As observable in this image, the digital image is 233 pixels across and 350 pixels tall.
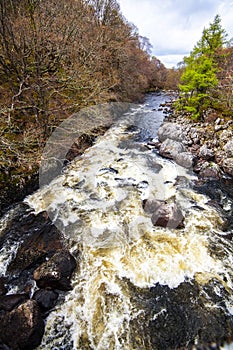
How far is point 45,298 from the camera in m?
3.56

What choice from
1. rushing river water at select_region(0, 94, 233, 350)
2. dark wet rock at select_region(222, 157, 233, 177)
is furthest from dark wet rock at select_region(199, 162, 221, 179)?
rushing river water at select_region(0, 94, 233, 350)

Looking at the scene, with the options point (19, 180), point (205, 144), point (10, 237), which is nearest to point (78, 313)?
point (10, 237)

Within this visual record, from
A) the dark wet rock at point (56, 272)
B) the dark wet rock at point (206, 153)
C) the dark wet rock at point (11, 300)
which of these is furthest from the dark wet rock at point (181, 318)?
the dark wet rock at point (206, 153)

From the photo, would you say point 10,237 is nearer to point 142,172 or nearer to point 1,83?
point 142,172

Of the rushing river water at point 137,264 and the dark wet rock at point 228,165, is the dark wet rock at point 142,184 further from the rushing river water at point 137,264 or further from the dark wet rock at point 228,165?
the dark wet rock at point 228,165

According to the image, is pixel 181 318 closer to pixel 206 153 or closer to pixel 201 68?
pixel 206 153

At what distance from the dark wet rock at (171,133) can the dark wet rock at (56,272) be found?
311 inches

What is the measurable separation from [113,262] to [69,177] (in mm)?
3920

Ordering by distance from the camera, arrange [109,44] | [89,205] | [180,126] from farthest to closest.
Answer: [109,44], [180,126], [89,205]

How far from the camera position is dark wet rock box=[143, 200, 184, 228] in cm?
511

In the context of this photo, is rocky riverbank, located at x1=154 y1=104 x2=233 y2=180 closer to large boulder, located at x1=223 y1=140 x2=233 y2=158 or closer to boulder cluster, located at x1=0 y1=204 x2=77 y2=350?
large boulder, located at x1=223 y1=140 x2=233 y2=158

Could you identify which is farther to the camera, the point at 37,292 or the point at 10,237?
the point at 10,237

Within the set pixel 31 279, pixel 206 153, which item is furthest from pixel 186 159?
pixel 31 279

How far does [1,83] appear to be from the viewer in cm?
780
